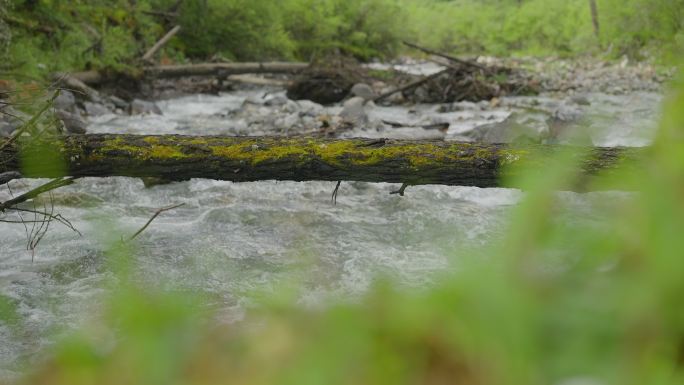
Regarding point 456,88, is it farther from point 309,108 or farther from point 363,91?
point 309,108

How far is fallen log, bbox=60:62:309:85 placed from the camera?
38.8 feet

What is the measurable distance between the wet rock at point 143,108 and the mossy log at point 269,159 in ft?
22.9

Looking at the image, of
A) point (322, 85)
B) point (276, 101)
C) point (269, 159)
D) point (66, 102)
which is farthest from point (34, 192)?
point (322, 85)

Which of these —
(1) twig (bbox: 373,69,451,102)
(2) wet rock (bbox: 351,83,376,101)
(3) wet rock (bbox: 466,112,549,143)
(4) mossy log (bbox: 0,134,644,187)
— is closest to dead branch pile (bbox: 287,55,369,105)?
(2) wet rock (bbox: 351,83,376,101)

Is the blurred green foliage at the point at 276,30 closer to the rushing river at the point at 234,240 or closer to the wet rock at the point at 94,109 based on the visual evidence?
the wet rock at the point at 94,109

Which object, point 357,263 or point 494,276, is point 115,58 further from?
point 494,276

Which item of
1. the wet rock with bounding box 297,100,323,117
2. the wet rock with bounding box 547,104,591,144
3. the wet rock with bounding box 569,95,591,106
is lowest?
the wet rock with bounding box 569,95,591,106

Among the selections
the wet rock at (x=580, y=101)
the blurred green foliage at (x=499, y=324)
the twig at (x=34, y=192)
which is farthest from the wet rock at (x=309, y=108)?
the blurred green foliage at (x=499, y=324)

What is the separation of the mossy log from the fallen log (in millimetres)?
8492

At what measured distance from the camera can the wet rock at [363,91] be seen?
12398 mm

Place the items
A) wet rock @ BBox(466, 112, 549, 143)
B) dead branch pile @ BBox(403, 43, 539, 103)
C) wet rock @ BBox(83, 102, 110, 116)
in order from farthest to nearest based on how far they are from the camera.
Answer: dead branch pile @ BBox(403, 43, 539, 103) → wet rock @ BBox(83, 102, 110, 116) → wet rock @ BBox(466, 112, 549, 143)

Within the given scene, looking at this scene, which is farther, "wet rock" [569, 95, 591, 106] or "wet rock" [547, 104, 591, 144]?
"wet rock" [569, 95, 591, 106]

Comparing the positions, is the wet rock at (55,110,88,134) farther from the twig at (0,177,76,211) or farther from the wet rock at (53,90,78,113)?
the twig at (0,177,76,211)

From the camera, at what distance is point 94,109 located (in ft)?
33.3
